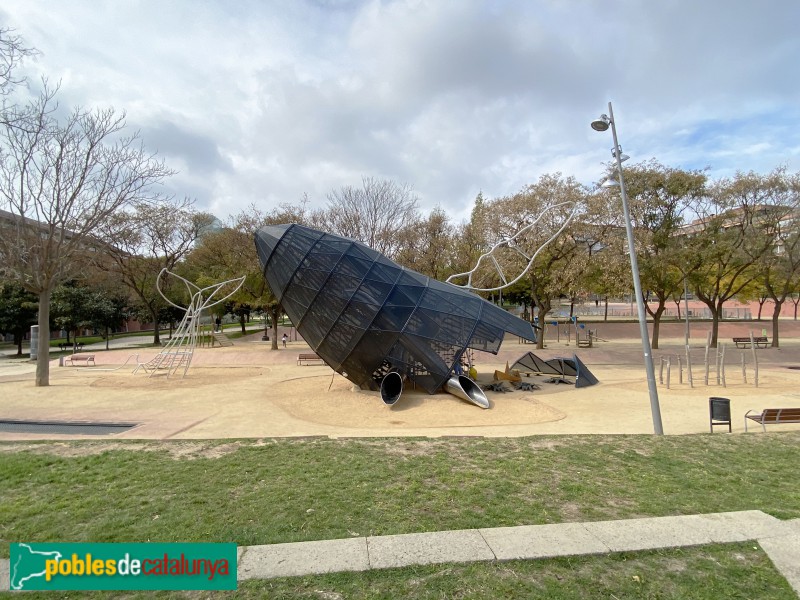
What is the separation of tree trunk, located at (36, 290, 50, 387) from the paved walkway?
18839mm

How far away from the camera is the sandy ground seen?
13.1 metres

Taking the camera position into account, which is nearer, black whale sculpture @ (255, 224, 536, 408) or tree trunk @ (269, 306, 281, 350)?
black whale sculpture @ (255, 224, 536, 408)

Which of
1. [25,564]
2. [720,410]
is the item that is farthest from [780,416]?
[25,564]

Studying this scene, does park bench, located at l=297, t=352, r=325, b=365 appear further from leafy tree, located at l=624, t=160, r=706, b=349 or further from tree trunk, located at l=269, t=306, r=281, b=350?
leafy tree, located at l=624, t=160, r=706, b=349

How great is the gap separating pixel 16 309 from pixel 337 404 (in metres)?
39.0

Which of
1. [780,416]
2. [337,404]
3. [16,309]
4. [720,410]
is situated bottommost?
[337,404]

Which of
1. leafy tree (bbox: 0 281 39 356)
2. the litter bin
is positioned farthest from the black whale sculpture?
leafy tree (bbox: 0 281 39 356)

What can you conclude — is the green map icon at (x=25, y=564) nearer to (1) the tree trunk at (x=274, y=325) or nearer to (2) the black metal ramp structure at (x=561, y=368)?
(2) the black metal ramp structure at (x=561, y=368)

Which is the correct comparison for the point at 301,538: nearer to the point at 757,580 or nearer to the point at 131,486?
the point at 131,486

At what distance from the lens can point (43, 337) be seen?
64.4ft

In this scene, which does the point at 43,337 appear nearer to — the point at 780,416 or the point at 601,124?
the point at 601,124

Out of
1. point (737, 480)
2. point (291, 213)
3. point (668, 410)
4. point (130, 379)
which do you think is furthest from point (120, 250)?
point (737, 480)

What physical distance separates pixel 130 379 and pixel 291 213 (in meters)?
22.5

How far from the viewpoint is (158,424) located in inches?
527
